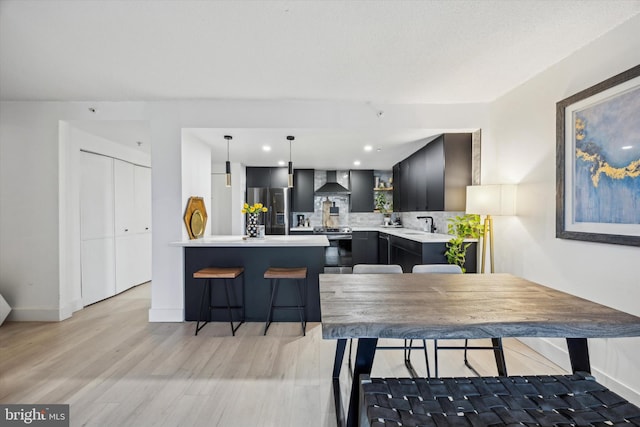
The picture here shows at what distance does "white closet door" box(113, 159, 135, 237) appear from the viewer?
4.32 meters

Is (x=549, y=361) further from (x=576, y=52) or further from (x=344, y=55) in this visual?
(x=344, y=55)

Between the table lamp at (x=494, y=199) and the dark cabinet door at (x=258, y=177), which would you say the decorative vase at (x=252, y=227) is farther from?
the table lamp at (x=494, y=199)

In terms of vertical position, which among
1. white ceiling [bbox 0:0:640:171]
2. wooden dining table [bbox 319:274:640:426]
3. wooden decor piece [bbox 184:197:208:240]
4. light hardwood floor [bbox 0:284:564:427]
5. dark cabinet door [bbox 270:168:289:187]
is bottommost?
light hardwood floor [bbox 0:284:564:427]

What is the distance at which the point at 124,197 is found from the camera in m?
4.48

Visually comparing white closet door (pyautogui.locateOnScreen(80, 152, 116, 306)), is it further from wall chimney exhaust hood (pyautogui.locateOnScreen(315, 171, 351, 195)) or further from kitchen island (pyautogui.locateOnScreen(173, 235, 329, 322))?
wall chimney exhaust hood (pyautogui.locateOnScreen(315, 171, 351, 195))

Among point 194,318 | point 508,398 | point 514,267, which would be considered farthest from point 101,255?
point 514,267

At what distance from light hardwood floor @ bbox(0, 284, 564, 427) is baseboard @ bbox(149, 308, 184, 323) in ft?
0.30

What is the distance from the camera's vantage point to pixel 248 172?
20.0 ft

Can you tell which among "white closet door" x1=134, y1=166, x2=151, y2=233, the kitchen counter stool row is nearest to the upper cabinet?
the kitchen counter stool row

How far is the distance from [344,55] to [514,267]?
103 inches

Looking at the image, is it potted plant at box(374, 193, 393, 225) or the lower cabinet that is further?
potted plant at box(374, 193, 393, 225)

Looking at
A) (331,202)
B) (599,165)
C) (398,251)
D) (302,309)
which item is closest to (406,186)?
(398,251)

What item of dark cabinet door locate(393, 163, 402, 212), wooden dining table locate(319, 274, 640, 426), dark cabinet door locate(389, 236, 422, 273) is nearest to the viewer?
wooden dining table locate(319, 274, 640, 426)

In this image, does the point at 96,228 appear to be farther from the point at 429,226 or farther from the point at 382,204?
the point at 382,204
